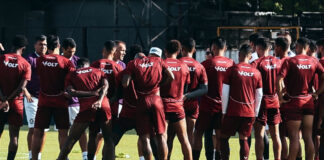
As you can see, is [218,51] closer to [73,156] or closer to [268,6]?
[73,156]

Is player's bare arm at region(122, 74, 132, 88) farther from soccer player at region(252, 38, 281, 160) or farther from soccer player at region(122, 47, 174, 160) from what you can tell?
soccer player at region(252, 38, 281, 160)

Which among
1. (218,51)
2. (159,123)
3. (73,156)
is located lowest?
(73,156)

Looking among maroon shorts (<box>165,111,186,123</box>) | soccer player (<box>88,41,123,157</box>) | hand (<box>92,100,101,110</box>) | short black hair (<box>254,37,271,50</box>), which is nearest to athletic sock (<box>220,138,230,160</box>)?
maroon shorts (<box>165,111,186,123</box>)

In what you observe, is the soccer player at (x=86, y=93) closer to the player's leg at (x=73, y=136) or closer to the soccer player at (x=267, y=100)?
the player's leg at (x=73, y=136)

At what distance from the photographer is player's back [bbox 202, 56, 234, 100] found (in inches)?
612

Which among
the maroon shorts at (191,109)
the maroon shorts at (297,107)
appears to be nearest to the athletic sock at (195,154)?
the maroon shorts at (191,109)

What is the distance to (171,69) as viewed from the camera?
14883 mm

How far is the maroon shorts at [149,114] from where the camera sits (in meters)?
14.3

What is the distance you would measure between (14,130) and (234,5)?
66.2 ft

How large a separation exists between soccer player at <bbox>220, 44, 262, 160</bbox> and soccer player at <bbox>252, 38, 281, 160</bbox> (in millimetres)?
588

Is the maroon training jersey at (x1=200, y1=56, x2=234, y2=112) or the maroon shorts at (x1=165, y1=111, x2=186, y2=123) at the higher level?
the maroon training jersey at (x1=200, y1=56, x2=234, y2=112)

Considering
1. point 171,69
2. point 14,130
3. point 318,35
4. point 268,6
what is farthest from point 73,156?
point 268,6

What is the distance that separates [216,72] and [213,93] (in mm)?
389

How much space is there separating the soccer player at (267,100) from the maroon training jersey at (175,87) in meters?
1.33
